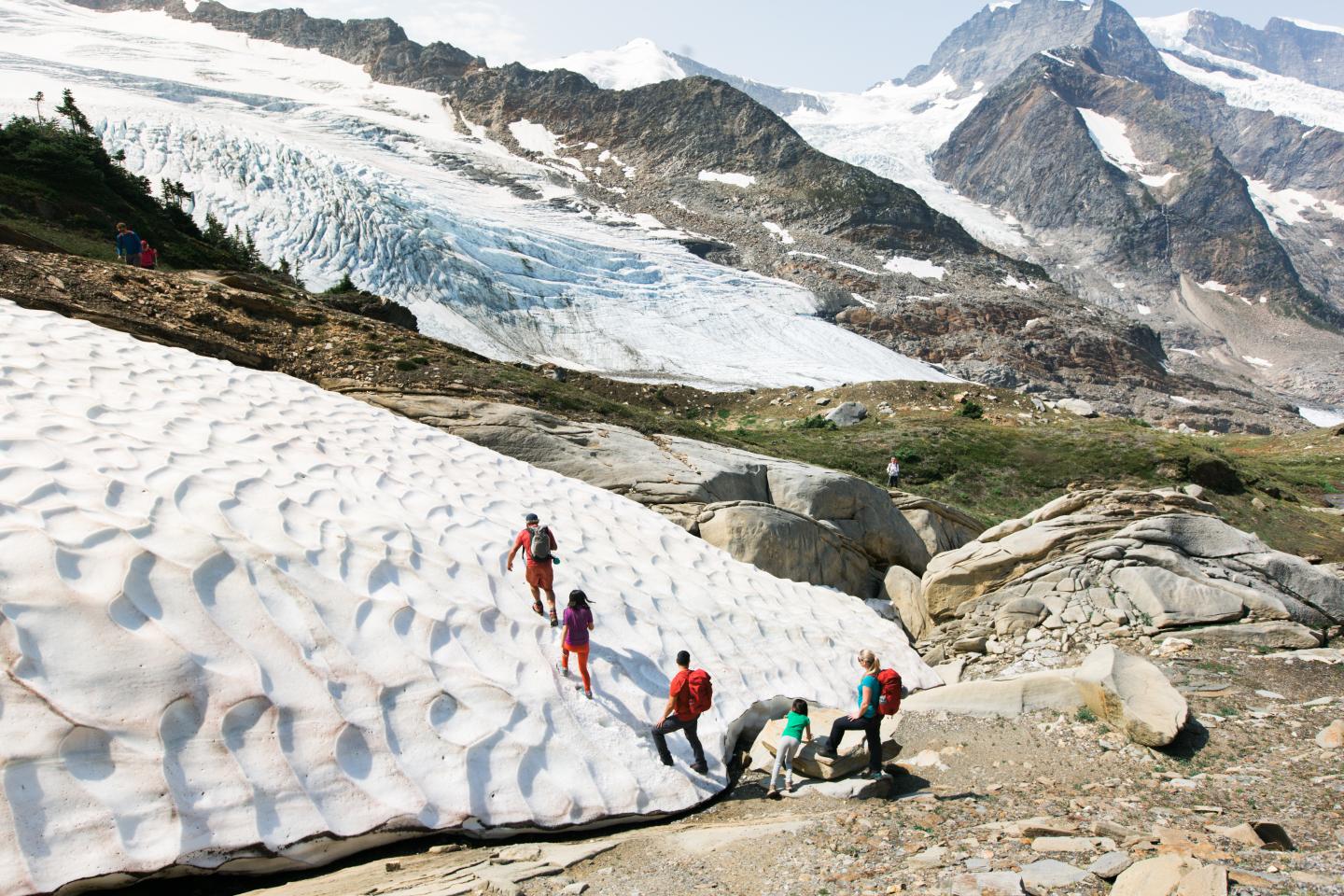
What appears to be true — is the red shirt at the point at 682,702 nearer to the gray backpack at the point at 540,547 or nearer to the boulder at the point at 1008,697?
the gray backpack at the point at 540,547

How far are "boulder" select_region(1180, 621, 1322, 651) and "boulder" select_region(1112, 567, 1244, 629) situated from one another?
0.34 meters

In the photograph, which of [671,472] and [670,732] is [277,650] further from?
[671,472]

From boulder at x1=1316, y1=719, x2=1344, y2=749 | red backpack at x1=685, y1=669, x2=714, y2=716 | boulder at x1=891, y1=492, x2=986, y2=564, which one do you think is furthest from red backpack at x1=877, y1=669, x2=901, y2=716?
boulder at x1=891, y1=492, x2=986, y2=564

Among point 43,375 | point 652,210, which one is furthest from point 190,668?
point 652,210

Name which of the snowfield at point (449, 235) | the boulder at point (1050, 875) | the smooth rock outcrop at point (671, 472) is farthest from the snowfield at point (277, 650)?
the snowfield at point (449, 235)

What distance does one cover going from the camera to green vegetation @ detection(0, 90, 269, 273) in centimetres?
2417

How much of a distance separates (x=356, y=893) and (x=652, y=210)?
10800cm

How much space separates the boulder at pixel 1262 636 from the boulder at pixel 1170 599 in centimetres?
34

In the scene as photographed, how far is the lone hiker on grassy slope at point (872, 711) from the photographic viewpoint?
8.55 metres

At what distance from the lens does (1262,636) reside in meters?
12.4

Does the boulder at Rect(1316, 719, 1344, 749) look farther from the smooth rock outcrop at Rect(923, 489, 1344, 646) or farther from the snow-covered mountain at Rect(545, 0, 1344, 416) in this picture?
the snow-covered mountain at Rect(545, 0, 1344, 416)

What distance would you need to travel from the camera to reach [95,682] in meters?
6.43

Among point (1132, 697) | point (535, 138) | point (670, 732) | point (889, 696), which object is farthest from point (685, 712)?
A: point (535, 138)

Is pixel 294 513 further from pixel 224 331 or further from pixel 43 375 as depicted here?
pixel 224 331
